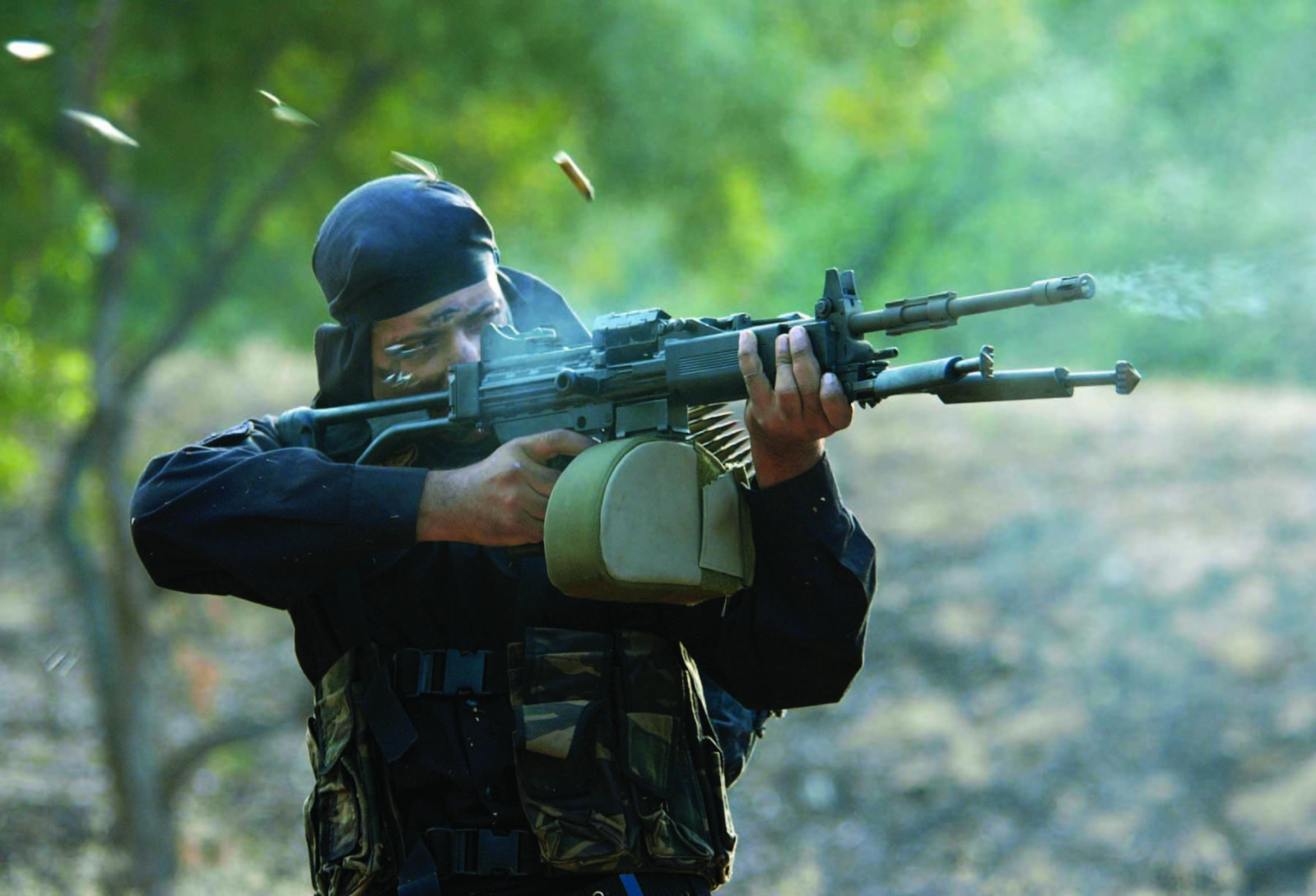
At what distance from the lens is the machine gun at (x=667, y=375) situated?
2.39 m

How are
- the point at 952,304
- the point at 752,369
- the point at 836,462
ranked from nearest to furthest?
the point at 952,304
the point at 752,369
the point at 836,462

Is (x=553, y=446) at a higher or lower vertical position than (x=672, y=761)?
higher

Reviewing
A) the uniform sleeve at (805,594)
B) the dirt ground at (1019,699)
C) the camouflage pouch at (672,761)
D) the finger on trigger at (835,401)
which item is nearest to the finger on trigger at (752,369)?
the finger on trigger at (835,401)

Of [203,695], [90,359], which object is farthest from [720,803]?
[203,695]

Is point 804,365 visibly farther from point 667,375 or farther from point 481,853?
point 481,853

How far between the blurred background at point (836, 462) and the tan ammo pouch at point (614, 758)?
4.72 meters

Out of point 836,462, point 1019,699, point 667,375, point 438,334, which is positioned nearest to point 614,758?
point 667,375

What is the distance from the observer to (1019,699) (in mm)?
10508

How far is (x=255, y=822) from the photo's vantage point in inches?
457

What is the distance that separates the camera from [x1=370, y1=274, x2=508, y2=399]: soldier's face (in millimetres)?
3105

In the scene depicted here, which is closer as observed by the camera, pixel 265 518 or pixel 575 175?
pixel 265 518

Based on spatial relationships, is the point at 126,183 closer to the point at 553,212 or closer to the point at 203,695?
the point at 553,212

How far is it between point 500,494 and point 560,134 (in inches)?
309

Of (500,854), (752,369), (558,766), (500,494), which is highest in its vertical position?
(752,369)
